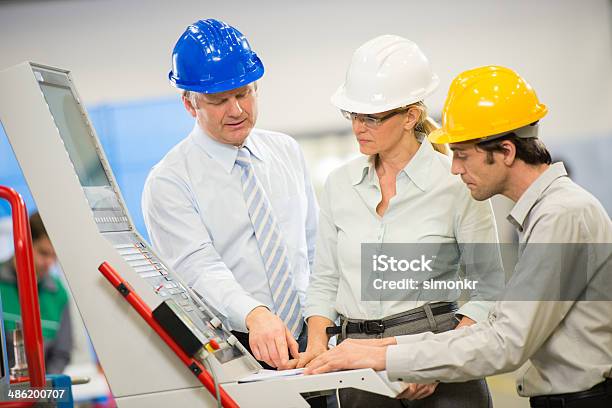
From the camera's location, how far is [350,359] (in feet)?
6.40

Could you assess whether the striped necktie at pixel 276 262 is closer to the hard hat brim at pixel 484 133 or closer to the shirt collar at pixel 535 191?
the hard hat brim at pixel 484 133

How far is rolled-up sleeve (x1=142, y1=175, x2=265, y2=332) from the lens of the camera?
2379mm

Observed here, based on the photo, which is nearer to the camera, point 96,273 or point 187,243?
point 96,273

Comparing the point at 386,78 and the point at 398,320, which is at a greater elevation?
the point at 386,78

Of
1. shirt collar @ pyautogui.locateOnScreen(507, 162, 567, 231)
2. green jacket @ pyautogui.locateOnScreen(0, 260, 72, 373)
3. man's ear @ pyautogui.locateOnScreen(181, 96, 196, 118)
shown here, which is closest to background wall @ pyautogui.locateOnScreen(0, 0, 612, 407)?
green jacket @ pyautogui.locateOnScreen(0, 260, 72, 373)

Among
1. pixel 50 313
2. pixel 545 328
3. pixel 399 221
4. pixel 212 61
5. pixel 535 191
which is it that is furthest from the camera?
pixel 50 313

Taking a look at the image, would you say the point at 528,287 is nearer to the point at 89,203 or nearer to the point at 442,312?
Answer: the point at 442,312

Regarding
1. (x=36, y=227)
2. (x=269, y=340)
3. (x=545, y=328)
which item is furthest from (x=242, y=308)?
(x=36, y=227)

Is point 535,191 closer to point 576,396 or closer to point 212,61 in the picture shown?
point 576,396

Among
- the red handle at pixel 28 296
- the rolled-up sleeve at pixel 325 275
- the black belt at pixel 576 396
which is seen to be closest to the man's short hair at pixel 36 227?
the red handle at pixel 28 296

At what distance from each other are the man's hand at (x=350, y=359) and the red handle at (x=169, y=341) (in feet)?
0.66

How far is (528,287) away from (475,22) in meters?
4.99

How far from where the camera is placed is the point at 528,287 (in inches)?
75.2

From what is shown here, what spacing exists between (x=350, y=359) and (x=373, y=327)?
0.75 ft
